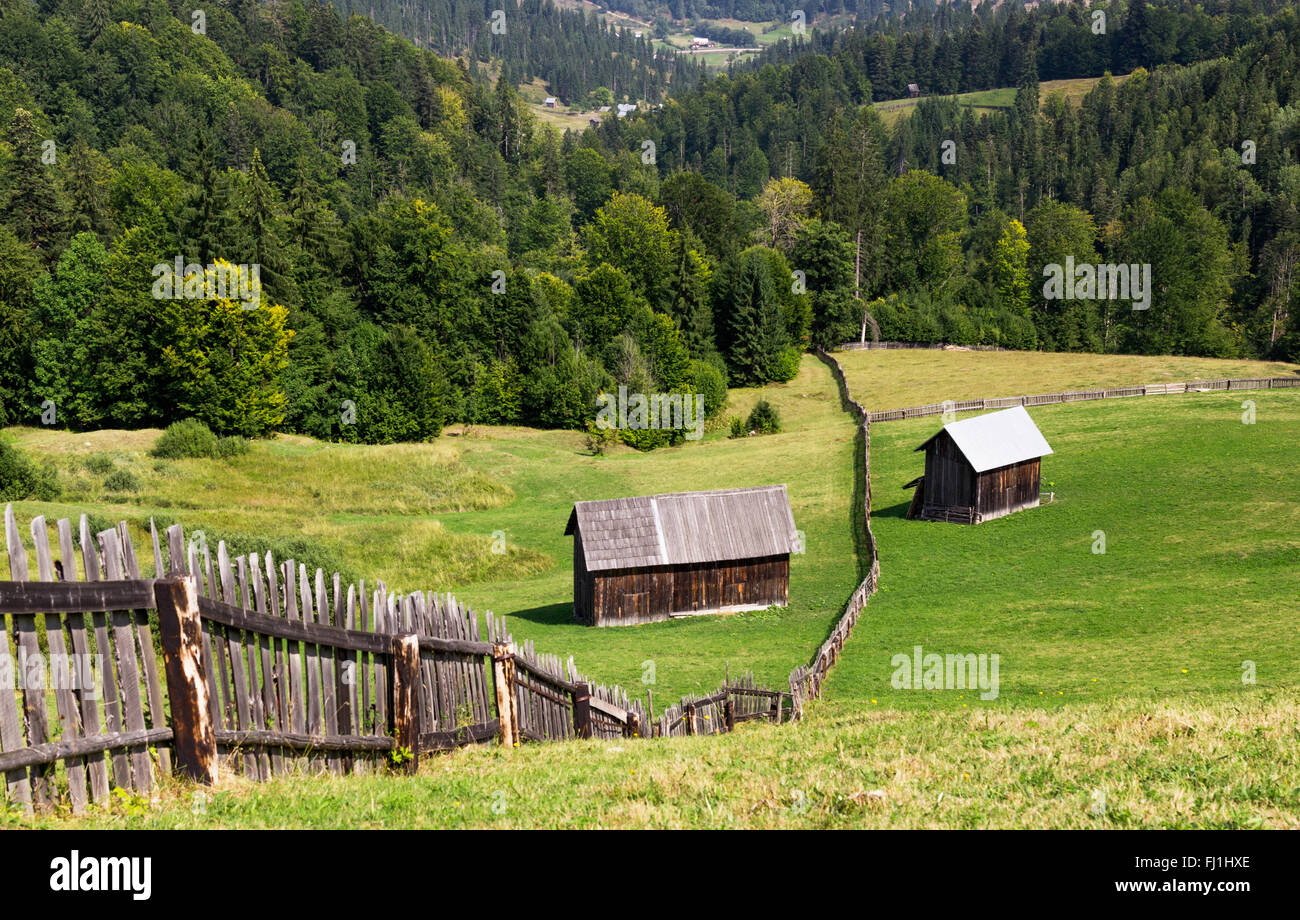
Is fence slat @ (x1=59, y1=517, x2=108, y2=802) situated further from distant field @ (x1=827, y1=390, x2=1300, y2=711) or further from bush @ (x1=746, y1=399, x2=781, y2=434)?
bush @ (x1=746, y1=399, x2=781, y2=434)

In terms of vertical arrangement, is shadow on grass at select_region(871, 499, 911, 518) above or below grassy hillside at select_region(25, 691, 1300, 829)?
below

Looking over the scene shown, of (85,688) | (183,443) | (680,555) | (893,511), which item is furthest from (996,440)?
(183,443)

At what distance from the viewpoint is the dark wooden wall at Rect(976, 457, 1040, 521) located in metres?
47.1

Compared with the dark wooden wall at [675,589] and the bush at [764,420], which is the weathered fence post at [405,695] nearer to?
the dark wooden wall at [675,589]

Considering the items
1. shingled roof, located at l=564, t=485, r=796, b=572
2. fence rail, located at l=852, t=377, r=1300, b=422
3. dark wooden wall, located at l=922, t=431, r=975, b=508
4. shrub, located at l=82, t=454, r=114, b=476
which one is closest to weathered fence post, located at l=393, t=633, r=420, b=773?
shingled roof, located at l=564, t=485, r=796, b=572

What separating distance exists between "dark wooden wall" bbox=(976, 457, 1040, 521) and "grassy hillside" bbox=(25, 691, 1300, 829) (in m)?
35.1

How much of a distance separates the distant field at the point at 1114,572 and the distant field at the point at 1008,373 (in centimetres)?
1699

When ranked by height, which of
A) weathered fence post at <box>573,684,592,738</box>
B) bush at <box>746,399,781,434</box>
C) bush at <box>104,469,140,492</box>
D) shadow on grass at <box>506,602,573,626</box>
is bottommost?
shadow on grass at <box>506,602,573,626</box>

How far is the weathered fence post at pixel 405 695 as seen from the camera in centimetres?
1039

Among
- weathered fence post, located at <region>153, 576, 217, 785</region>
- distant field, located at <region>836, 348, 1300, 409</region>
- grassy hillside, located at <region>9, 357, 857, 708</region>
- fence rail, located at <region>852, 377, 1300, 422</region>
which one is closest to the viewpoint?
weathered fence post, located at <region>153, 576, 217, 785</region>

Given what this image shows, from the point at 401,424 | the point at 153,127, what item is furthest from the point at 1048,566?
the point at 153,127

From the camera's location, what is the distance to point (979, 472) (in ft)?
152

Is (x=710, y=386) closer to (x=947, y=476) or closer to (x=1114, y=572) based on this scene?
(x=947, y=476)

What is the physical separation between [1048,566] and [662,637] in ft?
53.3
